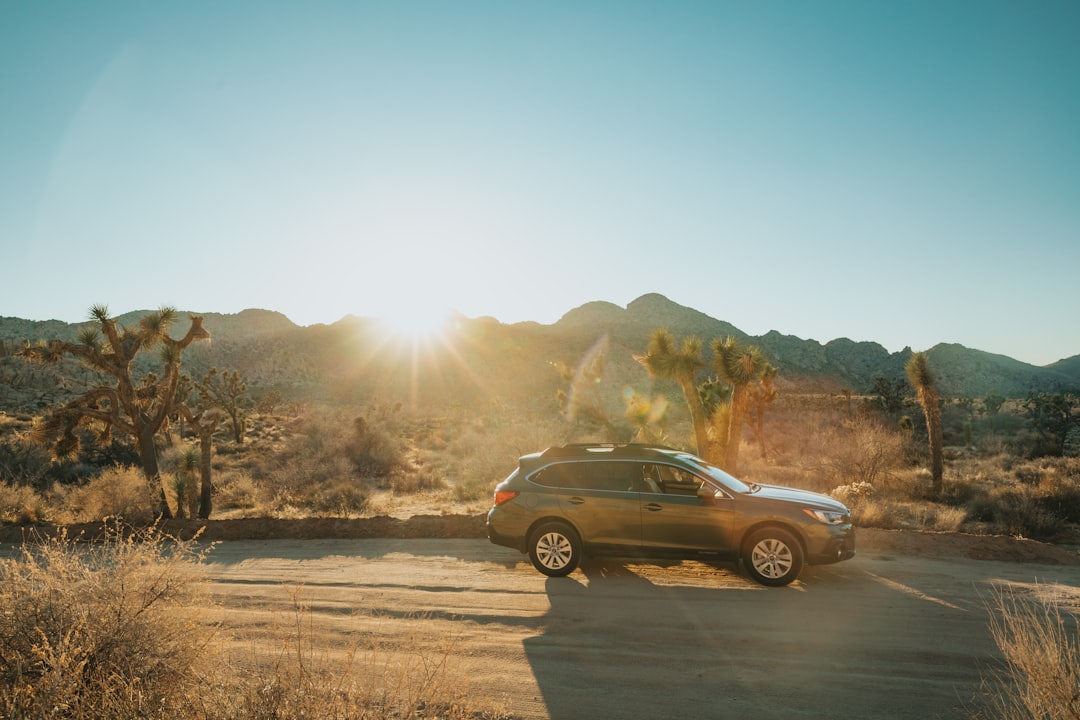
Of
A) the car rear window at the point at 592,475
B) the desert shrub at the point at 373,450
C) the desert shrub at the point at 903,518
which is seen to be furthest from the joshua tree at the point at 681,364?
the desert shrub at the point at 373,450

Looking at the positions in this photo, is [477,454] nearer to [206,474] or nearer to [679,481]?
[206,474]

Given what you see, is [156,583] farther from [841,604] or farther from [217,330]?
[217,330]

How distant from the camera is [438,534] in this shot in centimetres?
1269

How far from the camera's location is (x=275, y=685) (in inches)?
155

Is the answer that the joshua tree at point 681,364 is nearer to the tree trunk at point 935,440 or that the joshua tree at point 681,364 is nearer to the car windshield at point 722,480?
the tree trunk at point 935,440

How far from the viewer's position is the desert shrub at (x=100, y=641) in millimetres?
3826

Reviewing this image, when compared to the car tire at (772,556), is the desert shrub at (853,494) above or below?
below

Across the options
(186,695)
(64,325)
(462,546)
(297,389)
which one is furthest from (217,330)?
(186,695)

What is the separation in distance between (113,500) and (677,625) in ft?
54.3

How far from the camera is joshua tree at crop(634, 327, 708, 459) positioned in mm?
19656

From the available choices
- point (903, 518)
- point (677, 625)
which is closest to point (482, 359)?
point (903, 518)

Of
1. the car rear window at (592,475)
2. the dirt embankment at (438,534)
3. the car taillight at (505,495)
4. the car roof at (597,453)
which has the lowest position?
the dirt embankment at (438,534)

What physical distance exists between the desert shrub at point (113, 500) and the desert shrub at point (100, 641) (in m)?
11.9

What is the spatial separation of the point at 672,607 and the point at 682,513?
142 centimetres
